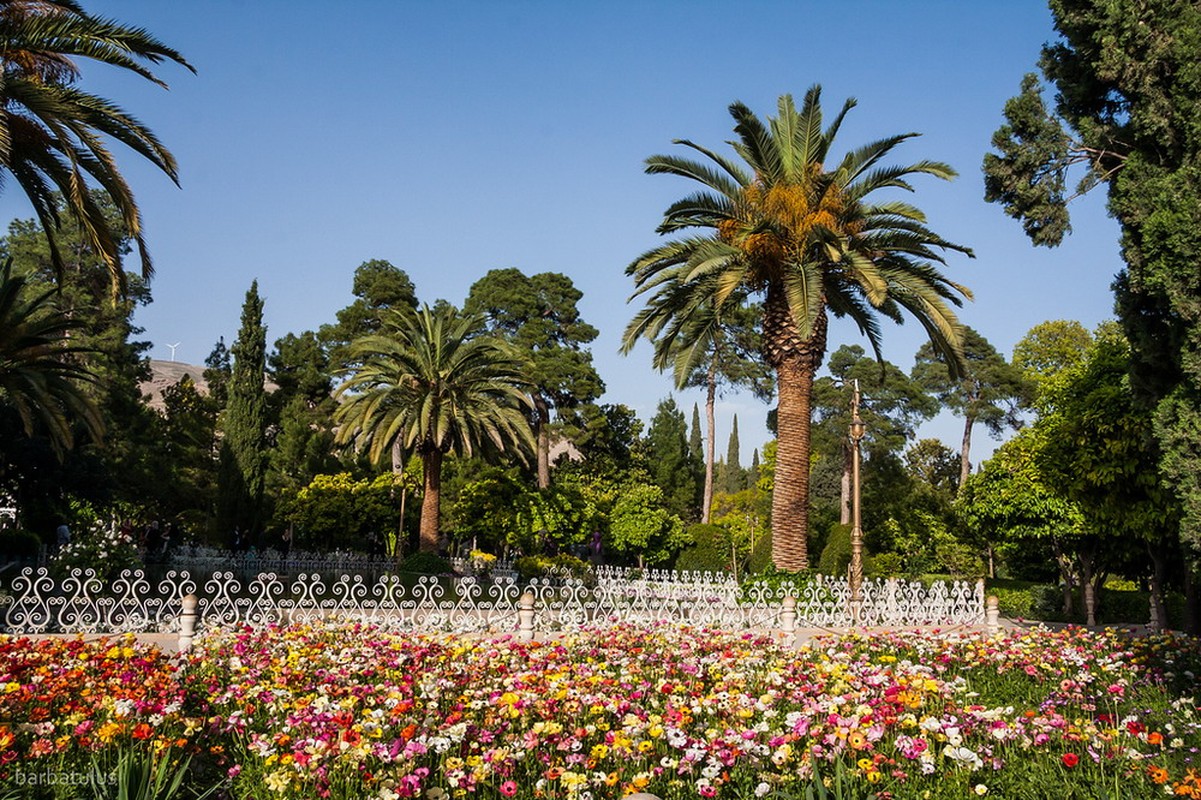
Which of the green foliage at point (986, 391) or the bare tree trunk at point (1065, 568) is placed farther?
the green foliage at point (986, 391)

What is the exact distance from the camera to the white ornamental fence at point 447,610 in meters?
10.3

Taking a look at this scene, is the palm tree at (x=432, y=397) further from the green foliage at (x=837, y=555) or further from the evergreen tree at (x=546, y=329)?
the evergreen tree at (x=546, y=329)

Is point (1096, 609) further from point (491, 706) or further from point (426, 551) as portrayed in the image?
point (491, 706)

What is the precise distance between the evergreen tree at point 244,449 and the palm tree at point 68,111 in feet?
69.9

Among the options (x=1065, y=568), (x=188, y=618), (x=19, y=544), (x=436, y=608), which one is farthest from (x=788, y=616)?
(x=19, y=544)

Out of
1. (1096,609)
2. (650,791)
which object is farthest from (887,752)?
(1096,609)

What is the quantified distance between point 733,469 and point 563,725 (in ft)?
234

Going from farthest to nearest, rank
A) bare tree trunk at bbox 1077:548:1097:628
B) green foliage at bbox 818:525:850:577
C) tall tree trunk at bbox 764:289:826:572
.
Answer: green foliage at bbox 818:525:850:577
bare tree trunk at bbox 1077:548:1097:628
tall tree trunk at bbox 764:289:826:572

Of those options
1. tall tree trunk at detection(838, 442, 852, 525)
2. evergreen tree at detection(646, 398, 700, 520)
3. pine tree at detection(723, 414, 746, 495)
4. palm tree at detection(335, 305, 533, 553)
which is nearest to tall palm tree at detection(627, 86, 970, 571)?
palm tree at detection(335, 305, 533, 553)

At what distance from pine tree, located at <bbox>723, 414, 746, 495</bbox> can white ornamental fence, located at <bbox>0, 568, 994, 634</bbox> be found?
177ft

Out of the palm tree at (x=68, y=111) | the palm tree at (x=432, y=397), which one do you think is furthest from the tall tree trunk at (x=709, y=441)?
the palm tree at (x=68, y=111)

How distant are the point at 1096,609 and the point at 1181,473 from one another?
1584cm

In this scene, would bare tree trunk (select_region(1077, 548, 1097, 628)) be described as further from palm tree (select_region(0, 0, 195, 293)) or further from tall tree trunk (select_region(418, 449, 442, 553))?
palm tree (select_region(0, 0, 195, 293))

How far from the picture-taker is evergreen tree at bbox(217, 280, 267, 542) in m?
31.6
